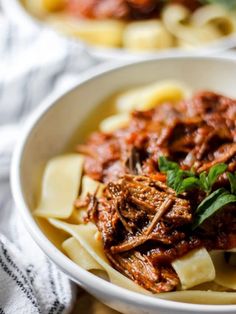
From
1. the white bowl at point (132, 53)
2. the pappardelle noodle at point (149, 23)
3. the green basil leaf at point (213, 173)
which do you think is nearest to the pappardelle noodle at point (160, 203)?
the green basil leaf at point (213, 173)

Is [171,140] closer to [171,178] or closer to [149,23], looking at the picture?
[171,178]

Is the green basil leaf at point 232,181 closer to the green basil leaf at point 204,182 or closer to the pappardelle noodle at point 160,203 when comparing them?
the pappardelle noodle at point 160,203

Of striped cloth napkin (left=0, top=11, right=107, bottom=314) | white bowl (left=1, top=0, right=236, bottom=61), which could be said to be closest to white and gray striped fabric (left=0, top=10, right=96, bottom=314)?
striped cloth napkin (left=0, top=11, right=107, bottom=314)

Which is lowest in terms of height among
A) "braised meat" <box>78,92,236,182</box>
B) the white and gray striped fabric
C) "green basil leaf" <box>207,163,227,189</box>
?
the white and gray striped fabric

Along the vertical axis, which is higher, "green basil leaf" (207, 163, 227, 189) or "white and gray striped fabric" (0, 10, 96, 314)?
"green basil leaf" (207, 163, 227, 189)

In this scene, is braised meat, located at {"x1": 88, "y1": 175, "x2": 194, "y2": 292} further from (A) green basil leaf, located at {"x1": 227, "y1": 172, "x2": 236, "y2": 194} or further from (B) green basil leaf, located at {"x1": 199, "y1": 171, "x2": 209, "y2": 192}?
(A) green basil leaf, located at {"x1": 227, "y1": 172, "x2": 236, "y2": 194}

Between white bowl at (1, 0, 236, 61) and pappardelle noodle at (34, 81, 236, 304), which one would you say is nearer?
pappardelle noodle at (34, 81, 236, 304)

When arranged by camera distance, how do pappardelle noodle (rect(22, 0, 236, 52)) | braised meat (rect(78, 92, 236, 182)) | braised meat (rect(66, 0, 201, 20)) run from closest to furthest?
braised meat (rect(78, 92, 236, 182)), pappardelle noodle (rect(22, 0, 236, 52)), braised meat (rect(66, 0, 201, 20))

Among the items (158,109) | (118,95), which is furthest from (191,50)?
(158,109)
